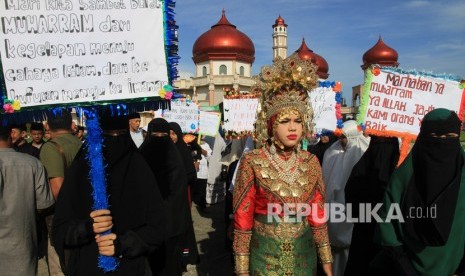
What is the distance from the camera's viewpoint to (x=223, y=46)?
47.5m

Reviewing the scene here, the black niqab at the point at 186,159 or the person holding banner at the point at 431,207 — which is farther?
the black niqab at the point at 186,159

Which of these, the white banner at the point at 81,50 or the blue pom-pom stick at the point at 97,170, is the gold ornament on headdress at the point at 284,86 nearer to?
the white banner at the point at 81,50

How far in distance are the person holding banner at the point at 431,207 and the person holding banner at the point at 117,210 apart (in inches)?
61.5

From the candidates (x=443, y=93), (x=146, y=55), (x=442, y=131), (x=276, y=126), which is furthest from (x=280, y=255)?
(x=443, y=93)

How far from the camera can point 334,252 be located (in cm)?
503

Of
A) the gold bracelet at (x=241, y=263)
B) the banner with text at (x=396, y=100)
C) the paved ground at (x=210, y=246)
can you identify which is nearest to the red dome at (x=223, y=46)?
the paved ground at (x=210, y=246)

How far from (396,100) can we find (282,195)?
1761 millimetres

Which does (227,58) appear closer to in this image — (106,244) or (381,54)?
(381,54)

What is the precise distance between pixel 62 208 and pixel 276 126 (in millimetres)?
1524

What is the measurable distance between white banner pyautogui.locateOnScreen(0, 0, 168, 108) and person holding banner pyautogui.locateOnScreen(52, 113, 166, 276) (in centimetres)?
28

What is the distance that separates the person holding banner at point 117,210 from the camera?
2387 mm

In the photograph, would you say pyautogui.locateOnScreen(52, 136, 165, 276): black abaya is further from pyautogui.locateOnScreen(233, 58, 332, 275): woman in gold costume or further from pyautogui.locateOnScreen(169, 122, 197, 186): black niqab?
pyautogui.locateOnScreen(169, 122, 197, 186): black niqab
